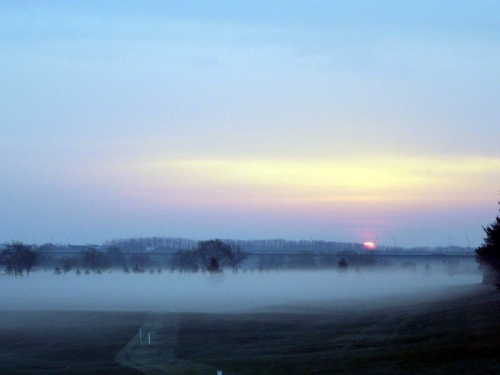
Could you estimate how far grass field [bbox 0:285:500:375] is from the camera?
3066 centimetres

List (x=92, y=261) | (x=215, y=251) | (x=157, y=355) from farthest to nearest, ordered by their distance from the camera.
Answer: (x=92, y=261), (x=215, y=251), (x=157, y=355)

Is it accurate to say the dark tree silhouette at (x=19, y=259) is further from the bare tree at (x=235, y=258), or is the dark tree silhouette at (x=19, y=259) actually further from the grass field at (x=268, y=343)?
the grass field at (x=268, y=343)

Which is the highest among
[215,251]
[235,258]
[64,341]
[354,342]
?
[215,251]

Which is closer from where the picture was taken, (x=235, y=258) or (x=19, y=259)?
(x=19, y=259)

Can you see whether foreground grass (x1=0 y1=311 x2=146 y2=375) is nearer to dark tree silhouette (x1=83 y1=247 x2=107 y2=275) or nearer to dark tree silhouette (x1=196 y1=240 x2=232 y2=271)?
dark tree silhouette (x1=196 y1=240 x2=232 y2=271)

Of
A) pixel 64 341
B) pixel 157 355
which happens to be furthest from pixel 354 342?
pixel 64 341

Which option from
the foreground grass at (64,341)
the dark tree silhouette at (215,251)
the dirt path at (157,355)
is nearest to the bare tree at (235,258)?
the dark tree silhouette at (215,251)

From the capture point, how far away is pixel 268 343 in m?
42.6

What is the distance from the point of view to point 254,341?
4406cm

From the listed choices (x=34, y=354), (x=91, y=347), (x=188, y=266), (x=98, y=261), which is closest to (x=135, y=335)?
(x=91, y=347)

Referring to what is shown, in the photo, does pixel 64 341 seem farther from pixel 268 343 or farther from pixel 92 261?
pixel 92 261

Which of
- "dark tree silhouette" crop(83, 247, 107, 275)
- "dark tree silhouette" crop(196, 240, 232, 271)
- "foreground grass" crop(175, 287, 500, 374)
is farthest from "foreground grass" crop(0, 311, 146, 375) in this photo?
"dark tree silhouette" crop(83, 247, 107, 275)

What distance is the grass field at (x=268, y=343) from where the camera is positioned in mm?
30656

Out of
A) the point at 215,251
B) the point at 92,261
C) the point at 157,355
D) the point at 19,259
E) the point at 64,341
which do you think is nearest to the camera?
the point at 157,355
